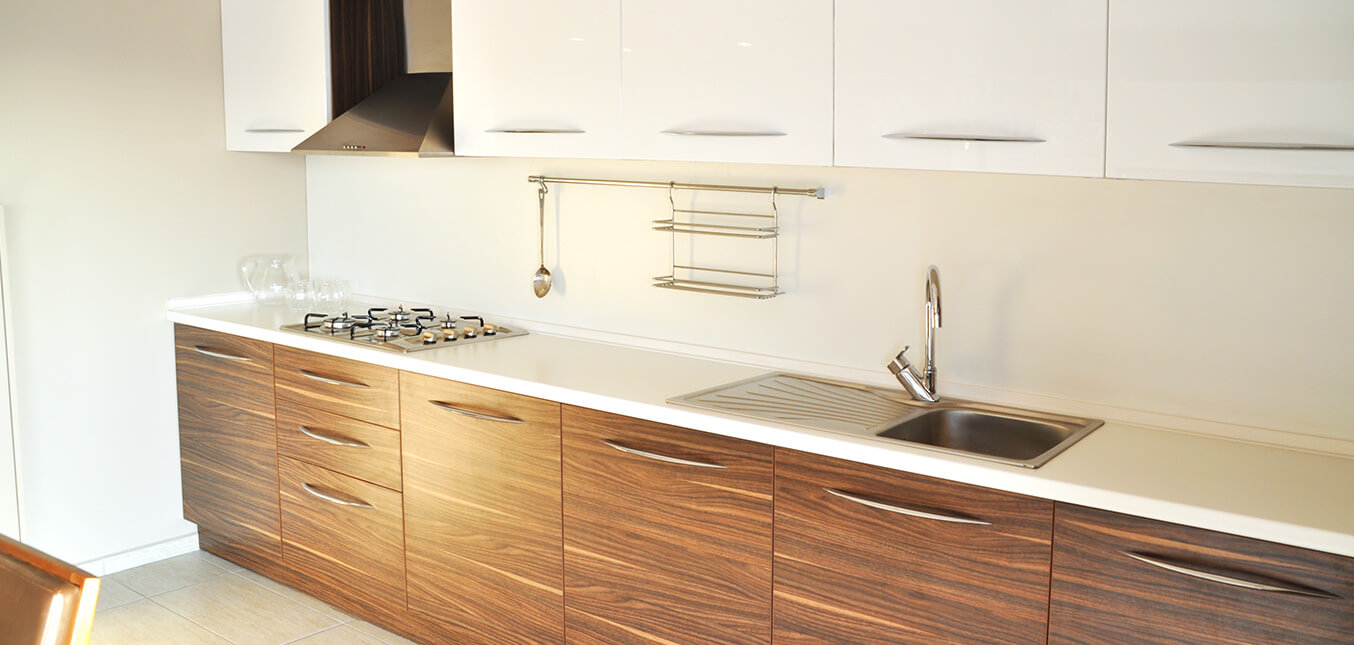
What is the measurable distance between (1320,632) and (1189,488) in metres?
0.28

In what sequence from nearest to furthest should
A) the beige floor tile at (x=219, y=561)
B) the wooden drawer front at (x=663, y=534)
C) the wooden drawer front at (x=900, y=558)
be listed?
the wooden drawer front at (x=900, y=558), the wooden drawer front at (x=663, y=534), the beige floor tile at (x=219, y=561)

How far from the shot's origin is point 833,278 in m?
2.64

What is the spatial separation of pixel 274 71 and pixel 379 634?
1.86 meters

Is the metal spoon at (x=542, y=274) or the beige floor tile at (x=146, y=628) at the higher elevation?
the metal spoon at (x=542, y=274)

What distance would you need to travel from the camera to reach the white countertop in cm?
164

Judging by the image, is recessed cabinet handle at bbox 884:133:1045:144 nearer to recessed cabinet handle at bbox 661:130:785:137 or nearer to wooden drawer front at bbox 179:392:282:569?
recessed cabinet handle at bbox 661:130:785:137

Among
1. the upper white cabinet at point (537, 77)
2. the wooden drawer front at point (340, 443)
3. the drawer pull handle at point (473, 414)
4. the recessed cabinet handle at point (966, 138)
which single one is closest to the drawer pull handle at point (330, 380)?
the wooden drawer front at point (340, 443)

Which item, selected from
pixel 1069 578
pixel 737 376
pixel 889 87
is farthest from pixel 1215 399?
pixel 737 376

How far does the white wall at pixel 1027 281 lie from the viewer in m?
2.00

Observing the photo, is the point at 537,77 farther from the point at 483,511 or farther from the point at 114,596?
the point at 114,596

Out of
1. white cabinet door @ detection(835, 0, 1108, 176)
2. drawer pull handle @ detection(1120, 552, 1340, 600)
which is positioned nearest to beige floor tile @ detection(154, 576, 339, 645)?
white cabinet door @ detection(835, 0, 1108, 176)

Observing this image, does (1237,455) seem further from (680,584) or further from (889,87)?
(680,584)

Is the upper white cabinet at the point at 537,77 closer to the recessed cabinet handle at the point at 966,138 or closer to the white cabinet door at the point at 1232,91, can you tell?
the recessed cabinet handle at the point at 966,138

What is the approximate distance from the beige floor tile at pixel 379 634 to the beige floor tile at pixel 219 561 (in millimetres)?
698
